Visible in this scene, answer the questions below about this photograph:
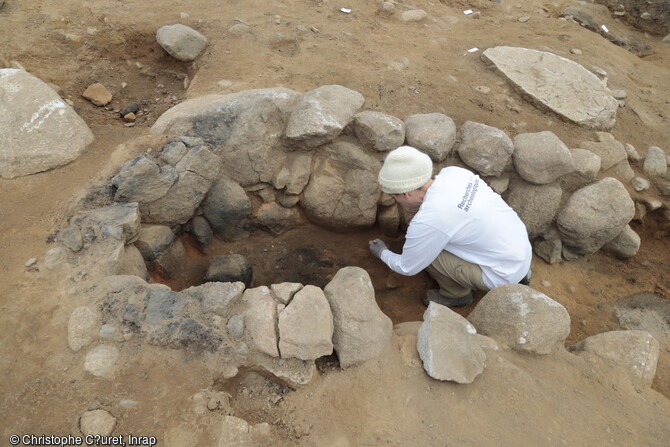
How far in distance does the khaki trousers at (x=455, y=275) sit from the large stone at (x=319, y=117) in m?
1.17

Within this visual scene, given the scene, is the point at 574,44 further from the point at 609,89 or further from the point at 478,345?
the point at 478,345

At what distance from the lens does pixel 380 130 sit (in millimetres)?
3221

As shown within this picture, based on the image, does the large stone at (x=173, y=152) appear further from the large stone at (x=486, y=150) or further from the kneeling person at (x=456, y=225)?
the large stone at (x=486, y=150)

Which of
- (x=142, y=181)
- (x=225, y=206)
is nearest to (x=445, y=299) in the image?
(x=225, y=206)

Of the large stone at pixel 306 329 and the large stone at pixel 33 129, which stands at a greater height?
the large stone at pixel 33 129

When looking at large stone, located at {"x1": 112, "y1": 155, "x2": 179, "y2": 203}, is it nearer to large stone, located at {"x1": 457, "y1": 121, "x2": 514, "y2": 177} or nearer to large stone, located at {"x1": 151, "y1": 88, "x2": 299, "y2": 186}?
large stone, located at {"x1": 151, "y1": 88, "x2": 299, "y2": 186}

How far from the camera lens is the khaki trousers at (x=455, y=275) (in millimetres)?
2896

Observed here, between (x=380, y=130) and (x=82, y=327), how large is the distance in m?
2.18

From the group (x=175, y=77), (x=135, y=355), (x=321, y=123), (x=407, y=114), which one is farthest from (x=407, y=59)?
(x=135, y=355)

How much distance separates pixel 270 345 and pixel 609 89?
3978 mm

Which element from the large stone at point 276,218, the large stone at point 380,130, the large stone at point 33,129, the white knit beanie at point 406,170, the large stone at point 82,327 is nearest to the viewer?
the large stone at point 82,327

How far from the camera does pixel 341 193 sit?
3514mm

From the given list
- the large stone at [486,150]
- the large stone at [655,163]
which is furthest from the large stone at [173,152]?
the large stone at [655,163]

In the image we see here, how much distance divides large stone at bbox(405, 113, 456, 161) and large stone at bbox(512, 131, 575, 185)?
19.9 inches
